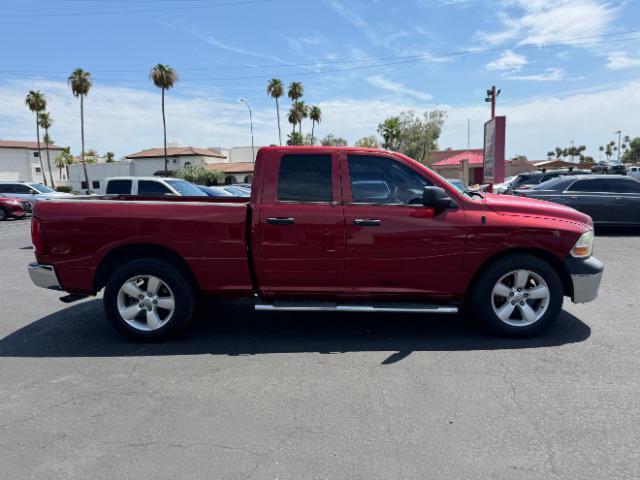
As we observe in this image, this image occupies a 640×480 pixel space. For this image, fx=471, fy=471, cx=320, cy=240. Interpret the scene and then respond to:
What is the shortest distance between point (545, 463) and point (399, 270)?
2.22m

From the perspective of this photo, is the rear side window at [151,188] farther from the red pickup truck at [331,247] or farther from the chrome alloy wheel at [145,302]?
the chrome alloy wheel at [145,302]

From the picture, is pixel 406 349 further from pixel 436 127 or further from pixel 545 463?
pixel 436 127

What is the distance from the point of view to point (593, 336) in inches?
190

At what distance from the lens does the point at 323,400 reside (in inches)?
139

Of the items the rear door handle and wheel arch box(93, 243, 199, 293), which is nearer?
the rear door handle

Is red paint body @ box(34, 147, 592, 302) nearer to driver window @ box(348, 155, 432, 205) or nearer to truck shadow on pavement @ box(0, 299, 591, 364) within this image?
driver window @ box(348, 155, 432, 205)

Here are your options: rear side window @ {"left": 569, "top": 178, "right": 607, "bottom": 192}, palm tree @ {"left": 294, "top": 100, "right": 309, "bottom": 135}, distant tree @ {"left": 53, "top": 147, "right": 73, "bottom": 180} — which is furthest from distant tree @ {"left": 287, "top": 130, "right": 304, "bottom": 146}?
rear side window @ {"left": 569, "top": 178, "right": 607, "bottom": 192}

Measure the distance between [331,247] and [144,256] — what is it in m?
1.95

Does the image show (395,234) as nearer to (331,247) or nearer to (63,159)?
(331,247)

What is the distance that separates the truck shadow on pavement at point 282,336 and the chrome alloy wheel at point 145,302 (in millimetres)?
237

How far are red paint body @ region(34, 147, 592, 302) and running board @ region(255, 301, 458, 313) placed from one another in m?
0.12

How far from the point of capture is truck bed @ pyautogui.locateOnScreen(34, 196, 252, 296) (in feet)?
15.3

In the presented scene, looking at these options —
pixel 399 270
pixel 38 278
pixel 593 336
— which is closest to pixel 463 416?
pixel 399 270

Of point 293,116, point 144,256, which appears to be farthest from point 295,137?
point 144,256
